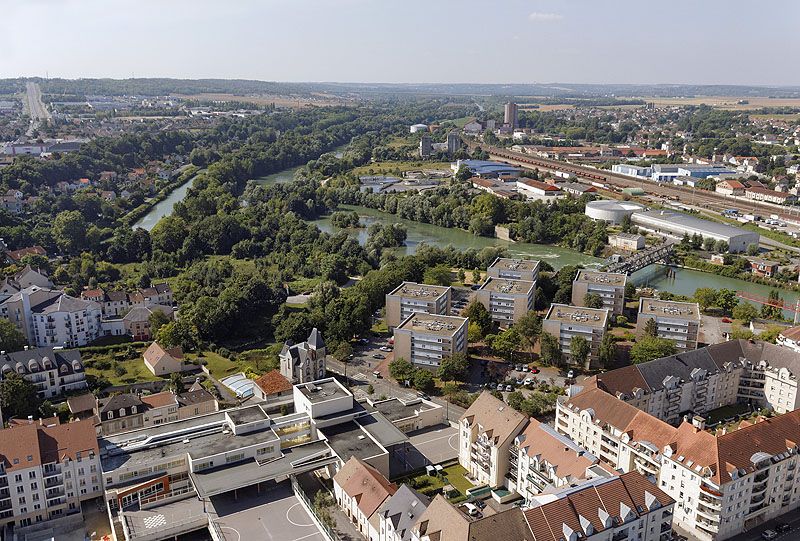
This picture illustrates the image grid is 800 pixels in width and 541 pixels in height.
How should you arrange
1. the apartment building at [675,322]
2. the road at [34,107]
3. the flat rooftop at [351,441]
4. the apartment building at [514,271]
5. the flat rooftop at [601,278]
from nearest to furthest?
the flat rooftop at [351,441] < the apartment building at [675,322] < the flat rooftop at [601,278] < the apartment building at [514,271] < the road at [34,107]

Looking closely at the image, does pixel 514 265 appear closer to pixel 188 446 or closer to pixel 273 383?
pixel 273 383

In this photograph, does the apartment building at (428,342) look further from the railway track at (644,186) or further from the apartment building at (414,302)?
the railway track at (644,186)

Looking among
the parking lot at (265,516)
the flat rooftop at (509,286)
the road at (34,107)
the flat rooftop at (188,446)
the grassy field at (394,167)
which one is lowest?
the parking lot at (265,516)

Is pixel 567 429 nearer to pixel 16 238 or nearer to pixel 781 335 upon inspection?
pixel 781 335

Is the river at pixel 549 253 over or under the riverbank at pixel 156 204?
under

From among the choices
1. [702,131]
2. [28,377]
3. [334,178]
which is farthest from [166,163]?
[702,131]

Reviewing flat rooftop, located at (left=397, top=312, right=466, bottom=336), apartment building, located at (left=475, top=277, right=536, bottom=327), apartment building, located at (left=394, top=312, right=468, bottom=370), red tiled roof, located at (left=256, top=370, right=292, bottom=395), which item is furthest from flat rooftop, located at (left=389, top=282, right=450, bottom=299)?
red tiled roof, located at (left=256, top=370, right=292, bottom=395)

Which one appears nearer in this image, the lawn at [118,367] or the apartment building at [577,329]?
the lawn at [118,367]

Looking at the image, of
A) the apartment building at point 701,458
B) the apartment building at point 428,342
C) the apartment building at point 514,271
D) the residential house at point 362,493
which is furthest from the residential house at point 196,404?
the apartment building at point 514,271
